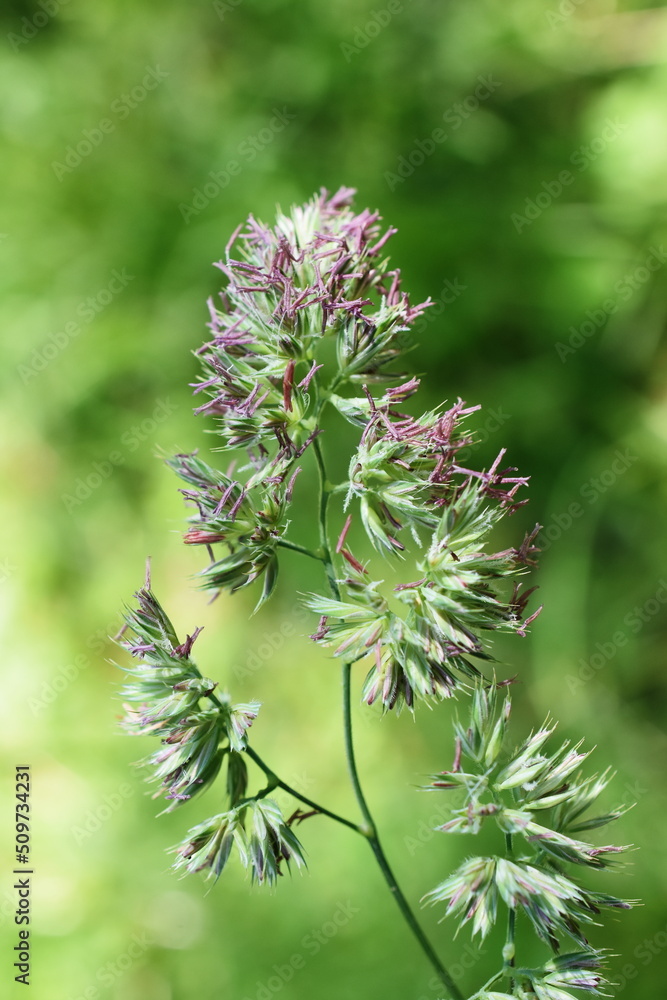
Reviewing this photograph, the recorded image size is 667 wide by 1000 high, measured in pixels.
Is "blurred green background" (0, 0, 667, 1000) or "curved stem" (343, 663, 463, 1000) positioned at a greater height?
"blurred green background" (0, 0, 667, 1000)

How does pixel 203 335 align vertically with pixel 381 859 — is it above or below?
above

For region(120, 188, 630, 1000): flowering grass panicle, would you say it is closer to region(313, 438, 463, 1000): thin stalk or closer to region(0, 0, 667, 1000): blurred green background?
region(313, 438, 463, 1000): thin stalk

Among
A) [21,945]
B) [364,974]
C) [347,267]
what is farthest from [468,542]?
[21,945]

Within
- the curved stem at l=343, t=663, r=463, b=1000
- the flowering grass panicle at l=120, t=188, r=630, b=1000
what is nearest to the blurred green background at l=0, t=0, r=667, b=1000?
the curved stem at l=343, t=663, r=463, b=1000

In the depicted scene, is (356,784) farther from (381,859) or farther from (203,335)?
(203,335)

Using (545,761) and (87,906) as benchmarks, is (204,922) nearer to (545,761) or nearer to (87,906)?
(87,906)

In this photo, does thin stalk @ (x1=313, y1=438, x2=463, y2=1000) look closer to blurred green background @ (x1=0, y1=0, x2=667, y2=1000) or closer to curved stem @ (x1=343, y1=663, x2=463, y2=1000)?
curved stem @ (x1=343, y1=663, x2=463, y2=1000)

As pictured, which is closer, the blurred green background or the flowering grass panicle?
the flowering grass panicle

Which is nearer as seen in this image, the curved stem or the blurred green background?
the curved stem

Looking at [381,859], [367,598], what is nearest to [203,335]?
[367,598]
